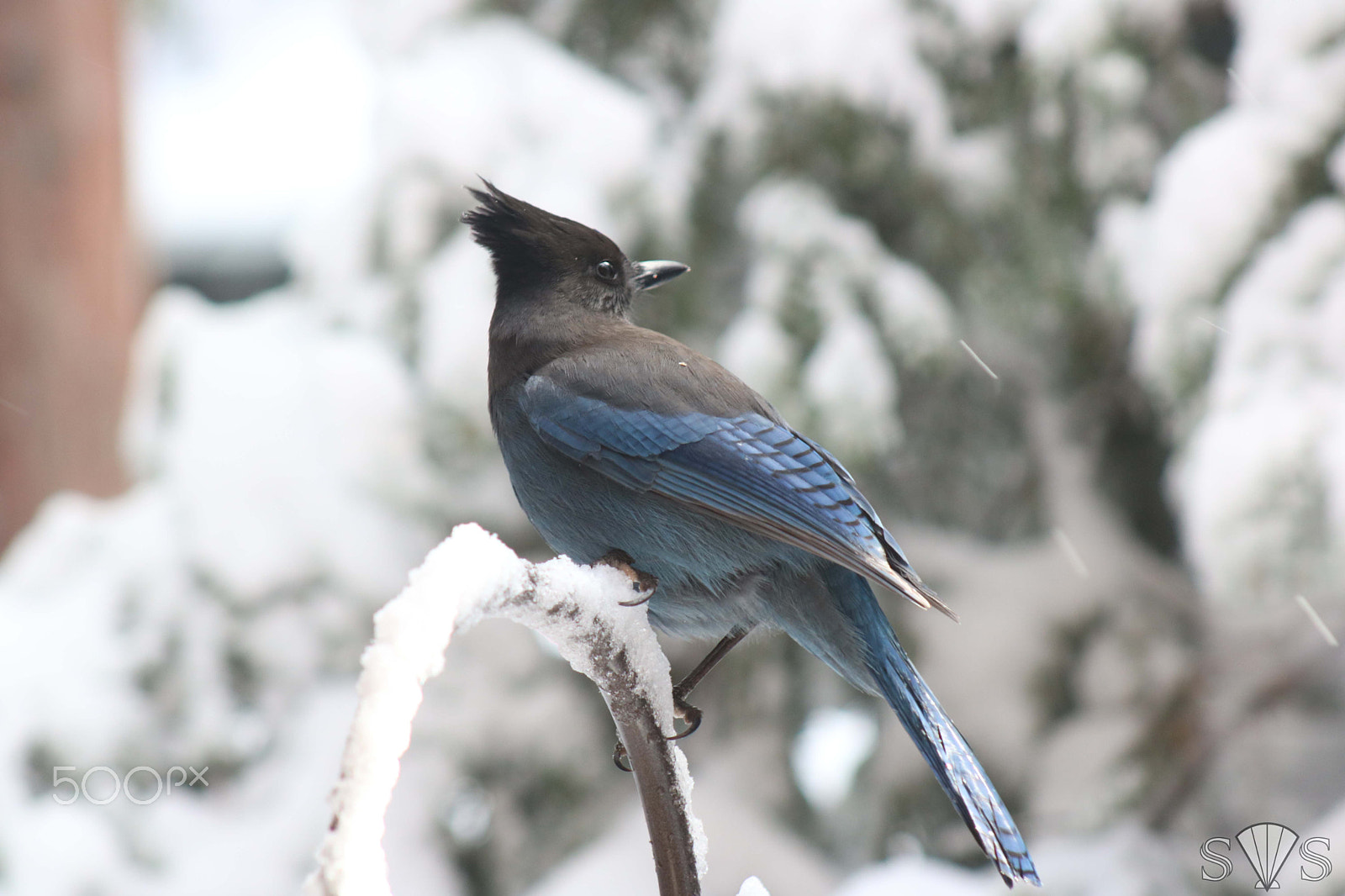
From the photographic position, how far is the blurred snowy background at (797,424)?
1973mm

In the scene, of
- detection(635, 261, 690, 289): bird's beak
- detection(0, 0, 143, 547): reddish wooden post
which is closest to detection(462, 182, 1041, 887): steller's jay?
detection(635, 261, 690, 289): bird's beak

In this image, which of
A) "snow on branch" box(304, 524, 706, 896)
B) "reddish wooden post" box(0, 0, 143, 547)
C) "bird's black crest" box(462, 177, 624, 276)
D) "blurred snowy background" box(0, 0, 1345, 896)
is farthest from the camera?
"reddish wooden post" box(0, 0, 143, 547)

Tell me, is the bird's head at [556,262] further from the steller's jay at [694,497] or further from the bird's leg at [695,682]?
the bird's leg at [695,682]

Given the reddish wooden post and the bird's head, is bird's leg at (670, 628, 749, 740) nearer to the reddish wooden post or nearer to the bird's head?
the bird's head

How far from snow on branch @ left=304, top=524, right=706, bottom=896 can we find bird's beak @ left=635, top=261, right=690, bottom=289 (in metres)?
0.42

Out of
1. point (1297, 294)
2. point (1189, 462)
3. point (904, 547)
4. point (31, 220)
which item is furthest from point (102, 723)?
point (31, 220)

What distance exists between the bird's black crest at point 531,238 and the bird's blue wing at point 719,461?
0.66 feet

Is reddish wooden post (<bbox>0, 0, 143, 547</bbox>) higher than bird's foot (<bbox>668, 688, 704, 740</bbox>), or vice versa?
bird's foot (<bbox>668, 688, 704, 740</bbox>)

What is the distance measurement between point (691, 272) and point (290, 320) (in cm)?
81

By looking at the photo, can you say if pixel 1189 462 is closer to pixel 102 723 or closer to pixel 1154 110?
pixel 1154 110

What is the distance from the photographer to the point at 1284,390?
163 cm

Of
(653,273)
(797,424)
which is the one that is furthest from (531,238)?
(797,424)

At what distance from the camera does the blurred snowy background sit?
197 centimetres

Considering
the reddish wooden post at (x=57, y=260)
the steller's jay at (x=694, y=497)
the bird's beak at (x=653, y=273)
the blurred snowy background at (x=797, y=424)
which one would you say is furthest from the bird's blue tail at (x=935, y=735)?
the reddish wooden post at (x=57, y=260)
